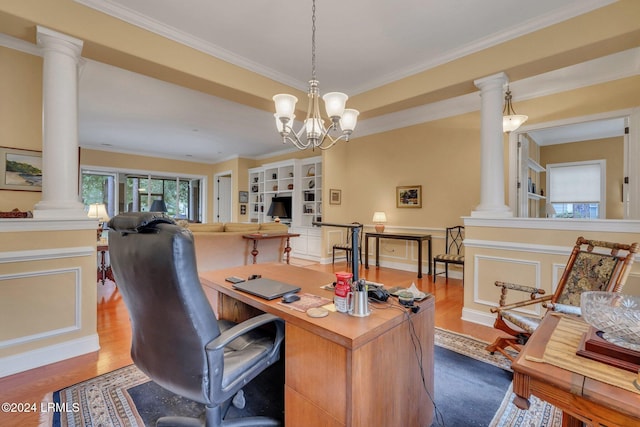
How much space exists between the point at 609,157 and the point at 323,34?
19.2 ft

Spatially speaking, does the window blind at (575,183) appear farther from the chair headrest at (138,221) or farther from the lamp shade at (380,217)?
the chair headrest at (138,221)

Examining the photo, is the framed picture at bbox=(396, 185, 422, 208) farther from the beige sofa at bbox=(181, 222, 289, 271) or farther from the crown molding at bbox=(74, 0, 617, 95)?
the beige sofa at bbox=(181, 222, 289, 271)

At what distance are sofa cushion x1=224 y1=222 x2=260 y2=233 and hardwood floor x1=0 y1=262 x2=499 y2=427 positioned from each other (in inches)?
61.6

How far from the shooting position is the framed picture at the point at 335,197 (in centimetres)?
596

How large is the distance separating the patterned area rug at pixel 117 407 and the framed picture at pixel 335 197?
14.1ft

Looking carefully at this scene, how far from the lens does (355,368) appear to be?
0.99 metres

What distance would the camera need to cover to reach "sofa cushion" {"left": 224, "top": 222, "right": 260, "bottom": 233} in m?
4.17

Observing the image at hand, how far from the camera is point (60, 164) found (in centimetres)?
216

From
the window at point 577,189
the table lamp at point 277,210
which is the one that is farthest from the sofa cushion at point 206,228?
the window at point 577,189

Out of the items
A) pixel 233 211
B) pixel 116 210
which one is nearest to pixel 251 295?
pixel 233 211

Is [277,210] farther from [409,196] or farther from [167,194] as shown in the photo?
[167,194]

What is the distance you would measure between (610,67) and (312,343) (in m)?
4.48

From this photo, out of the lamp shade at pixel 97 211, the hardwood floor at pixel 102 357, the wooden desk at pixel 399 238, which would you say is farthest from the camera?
the wooden desk at pixel 399 238

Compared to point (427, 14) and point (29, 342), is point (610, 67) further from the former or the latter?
point (29, 342)
